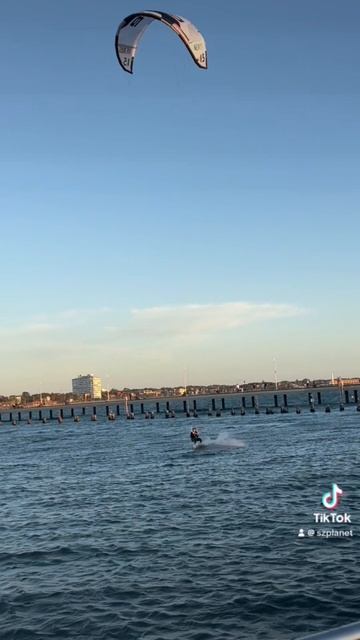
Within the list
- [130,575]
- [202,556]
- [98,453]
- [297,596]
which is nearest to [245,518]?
[202,556]

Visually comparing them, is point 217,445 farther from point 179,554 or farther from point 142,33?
point 142,33

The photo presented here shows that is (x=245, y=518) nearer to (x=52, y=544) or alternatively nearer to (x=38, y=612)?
(x=52, y=544)

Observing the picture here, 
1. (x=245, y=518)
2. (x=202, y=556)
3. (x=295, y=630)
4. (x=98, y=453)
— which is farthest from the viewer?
(x=98, y=453)

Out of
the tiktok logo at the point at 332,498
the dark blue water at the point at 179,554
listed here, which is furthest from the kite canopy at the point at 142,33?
the tiktok logo at the point at 332,498

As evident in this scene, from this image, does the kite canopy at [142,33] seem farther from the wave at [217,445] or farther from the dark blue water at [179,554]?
the wave at [217,445]

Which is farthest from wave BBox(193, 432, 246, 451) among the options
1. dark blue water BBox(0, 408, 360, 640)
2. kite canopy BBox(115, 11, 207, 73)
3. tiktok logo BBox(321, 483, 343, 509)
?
kite canopy BBox(115, 11, 207, 73)

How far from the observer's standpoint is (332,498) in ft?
109

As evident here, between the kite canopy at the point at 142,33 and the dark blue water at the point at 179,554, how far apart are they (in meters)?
20.4

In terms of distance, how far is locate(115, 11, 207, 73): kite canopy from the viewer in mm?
25984

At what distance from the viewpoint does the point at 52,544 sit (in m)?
27.5

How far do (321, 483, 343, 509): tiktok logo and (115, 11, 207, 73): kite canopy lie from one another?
22.5m

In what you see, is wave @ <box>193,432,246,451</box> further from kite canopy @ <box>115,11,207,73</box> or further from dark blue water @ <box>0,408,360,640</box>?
kite canopy @ <box>115,11,207,73</box>

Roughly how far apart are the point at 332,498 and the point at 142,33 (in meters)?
26.8

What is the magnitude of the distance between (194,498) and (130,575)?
14495 mm
